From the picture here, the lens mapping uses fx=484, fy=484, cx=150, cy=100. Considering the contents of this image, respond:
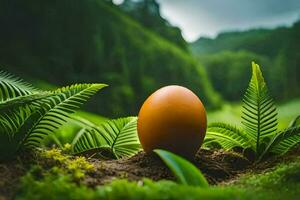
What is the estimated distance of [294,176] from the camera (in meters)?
2.64

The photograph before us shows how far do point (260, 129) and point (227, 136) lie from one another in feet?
0.96

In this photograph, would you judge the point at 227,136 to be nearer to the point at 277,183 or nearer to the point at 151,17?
the point at 277,183

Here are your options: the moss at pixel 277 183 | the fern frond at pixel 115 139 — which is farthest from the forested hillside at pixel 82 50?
the moss at pixel 277 183

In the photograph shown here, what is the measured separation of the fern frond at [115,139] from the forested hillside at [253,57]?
21.4m

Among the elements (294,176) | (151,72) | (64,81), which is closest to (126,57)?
(151,72)

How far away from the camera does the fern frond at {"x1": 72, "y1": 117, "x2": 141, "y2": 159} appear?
362cm

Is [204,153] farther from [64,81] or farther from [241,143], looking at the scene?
[64,81]

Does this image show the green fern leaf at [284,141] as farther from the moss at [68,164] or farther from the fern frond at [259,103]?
the moss at [68,164]

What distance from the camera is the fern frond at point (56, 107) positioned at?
2.89 m

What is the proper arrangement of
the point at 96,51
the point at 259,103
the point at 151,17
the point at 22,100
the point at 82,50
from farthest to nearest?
the point at 151,17 < the point at 96,51 < the point at 82,50 < the point at 259,103 < the point at 22,100

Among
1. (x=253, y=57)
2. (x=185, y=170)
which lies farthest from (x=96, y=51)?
(x=253, y=57)

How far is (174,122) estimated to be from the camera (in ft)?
9.77

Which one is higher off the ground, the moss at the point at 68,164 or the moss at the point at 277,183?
the moss at the point at 277,183

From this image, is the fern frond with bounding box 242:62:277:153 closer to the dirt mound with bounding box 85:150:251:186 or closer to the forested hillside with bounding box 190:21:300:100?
the dirt mound with bounding box 85:150:251:186
